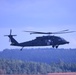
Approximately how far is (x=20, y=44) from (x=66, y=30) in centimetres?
1221

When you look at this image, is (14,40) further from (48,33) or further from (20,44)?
(48,33)

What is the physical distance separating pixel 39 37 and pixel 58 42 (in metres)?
3.33

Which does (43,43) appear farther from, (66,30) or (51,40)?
(66,30)

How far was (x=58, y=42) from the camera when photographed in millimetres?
64875

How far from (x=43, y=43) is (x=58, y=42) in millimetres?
2552

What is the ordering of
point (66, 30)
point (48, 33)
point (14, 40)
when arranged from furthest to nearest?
point (14, 40), point (48, 33), point (66, 30)

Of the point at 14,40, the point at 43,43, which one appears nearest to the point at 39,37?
the point at 43,43

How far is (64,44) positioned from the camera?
211 ft

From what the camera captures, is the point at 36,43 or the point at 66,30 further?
the point at 36,43

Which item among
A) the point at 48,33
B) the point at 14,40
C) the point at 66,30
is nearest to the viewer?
the point at 66,30

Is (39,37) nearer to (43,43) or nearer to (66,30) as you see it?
(43,43)

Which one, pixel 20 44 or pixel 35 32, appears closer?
pixel 35 32

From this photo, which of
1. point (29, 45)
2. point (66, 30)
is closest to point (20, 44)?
point (29, 45)

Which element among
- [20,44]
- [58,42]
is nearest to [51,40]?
[58,42]
